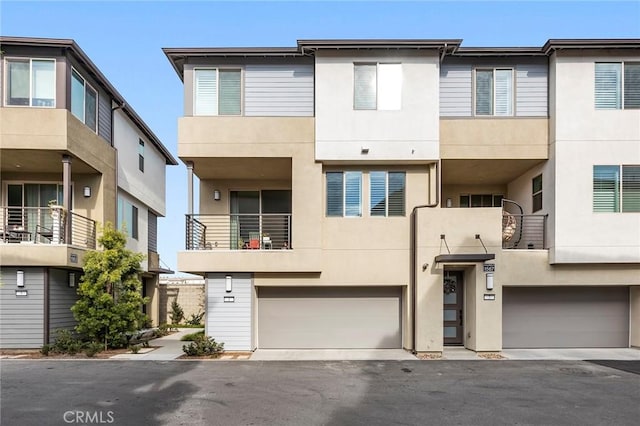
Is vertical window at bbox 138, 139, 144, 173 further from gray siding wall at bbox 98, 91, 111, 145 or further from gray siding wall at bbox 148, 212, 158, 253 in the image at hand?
gray siding wall at bbox 98, 91, 111, 145

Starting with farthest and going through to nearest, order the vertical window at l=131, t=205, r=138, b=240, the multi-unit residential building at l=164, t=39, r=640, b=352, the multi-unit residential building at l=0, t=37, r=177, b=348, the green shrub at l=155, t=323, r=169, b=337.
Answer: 1. the vertical window at l=131, t=205, r=138, b=240
2. the green shrub at l=155, t=323, r=169, b=337
3. the multi-unit residential building at l=0, t=37, r=177, b=348
4. the multi-unit residential building at l=164, t=39, r=640, b=352

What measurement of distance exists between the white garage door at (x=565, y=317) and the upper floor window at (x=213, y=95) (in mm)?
9768

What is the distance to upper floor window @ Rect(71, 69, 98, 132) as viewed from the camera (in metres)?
13.0

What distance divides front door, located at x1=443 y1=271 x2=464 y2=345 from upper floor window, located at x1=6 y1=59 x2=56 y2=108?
12.8 meters

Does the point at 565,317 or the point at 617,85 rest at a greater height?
the point at 617,85

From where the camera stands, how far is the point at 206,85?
1231cm

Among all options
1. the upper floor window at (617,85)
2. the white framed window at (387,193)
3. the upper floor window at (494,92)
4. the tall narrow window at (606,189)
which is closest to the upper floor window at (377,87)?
the white framed window at (387,193)

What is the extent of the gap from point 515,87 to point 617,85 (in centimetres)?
271

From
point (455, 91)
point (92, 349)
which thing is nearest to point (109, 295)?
point (92, 349)

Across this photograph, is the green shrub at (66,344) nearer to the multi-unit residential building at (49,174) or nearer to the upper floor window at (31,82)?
the multi-unit residential building at (49,174)

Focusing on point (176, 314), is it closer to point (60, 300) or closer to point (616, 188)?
point (60, 300)

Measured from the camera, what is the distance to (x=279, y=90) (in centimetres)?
1240

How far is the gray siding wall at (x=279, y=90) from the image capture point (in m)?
12.3

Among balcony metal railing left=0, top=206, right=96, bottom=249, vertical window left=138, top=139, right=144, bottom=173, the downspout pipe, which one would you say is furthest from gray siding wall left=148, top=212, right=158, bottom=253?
the downspout pipe
